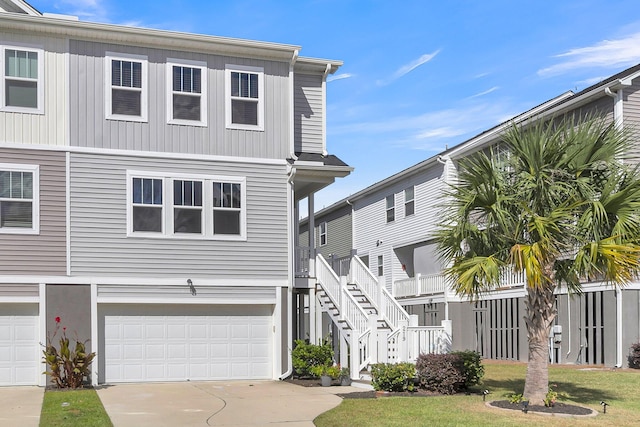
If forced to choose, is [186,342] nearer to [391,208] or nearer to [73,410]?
[73,410]

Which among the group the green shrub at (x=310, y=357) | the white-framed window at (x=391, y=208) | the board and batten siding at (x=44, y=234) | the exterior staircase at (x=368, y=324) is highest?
the white-framed window at (x=391, y=208)

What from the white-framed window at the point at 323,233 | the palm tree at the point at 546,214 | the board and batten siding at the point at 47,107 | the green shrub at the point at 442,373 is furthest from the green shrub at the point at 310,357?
the white-framed window at the point at 323,233

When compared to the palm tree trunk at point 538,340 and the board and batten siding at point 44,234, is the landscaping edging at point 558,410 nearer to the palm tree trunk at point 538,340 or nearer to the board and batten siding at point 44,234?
the palm tree trunk at point 538,340

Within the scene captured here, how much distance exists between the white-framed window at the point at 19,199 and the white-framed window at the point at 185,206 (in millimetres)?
2072

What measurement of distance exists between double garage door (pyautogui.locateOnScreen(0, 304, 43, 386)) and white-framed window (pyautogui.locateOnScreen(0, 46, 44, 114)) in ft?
14.8

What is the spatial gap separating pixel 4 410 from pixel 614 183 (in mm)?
11236

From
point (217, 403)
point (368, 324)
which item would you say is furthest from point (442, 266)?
point (217, 403)

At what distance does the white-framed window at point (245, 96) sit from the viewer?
1942 centimetres

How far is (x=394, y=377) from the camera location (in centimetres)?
1560

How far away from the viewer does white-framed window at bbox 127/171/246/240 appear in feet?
60.7

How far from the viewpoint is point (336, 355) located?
22.3 metres

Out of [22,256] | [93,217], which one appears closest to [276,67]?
[93,217]

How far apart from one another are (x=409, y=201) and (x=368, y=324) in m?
17.1

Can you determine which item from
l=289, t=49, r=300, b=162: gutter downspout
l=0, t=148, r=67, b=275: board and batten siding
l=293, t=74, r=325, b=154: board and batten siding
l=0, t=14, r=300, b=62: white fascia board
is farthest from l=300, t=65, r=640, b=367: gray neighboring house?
l=0, t=148, r=67, b=275: board and batten siding
